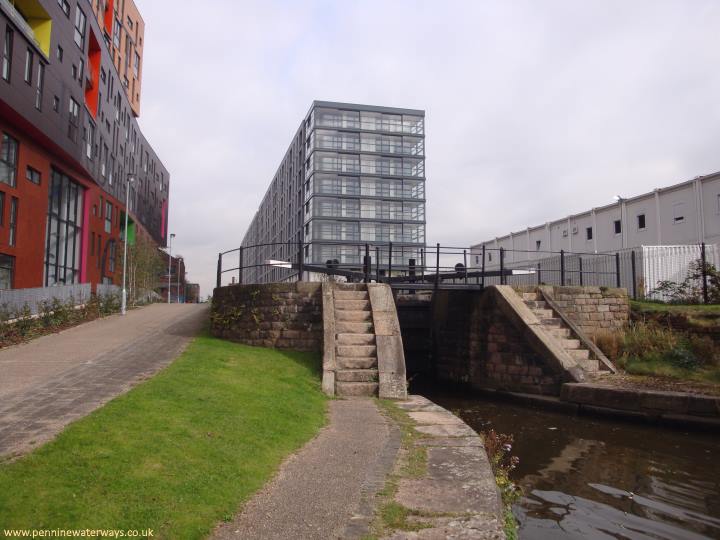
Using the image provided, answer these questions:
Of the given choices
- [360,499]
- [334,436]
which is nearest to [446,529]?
[360,499]

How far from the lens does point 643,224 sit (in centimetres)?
3053

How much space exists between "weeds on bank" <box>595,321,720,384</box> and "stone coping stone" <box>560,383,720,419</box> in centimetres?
210

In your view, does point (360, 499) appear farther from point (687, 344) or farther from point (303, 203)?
point (303, 203)

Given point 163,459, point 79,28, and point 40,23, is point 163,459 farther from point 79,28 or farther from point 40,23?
point 79,28

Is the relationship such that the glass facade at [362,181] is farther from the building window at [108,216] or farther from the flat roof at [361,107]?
the building window at [108,216]

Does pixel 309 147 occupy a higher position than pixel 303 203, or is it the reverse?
pixel 309 147

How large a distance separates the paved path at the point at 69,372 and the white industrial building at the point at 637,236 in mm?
10285

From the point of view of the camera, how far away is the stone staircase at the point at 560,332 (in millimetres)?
12156

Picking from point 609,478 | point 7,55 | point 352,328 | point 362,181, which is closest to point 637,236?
point 352,328

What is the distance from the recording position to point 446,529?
3.91 m

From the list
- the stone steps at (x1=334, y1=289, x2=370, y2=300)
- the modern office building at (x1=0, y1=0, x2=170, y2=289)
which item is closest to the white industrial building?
the stone steps at (x1=334, y1=289, x2=370, y2=300)

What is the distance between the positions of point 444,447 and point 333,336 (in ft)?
16.0

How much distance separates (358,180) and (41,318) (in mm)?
47192

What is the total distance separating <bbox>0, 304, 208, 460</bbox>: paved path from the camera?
17.8ft
